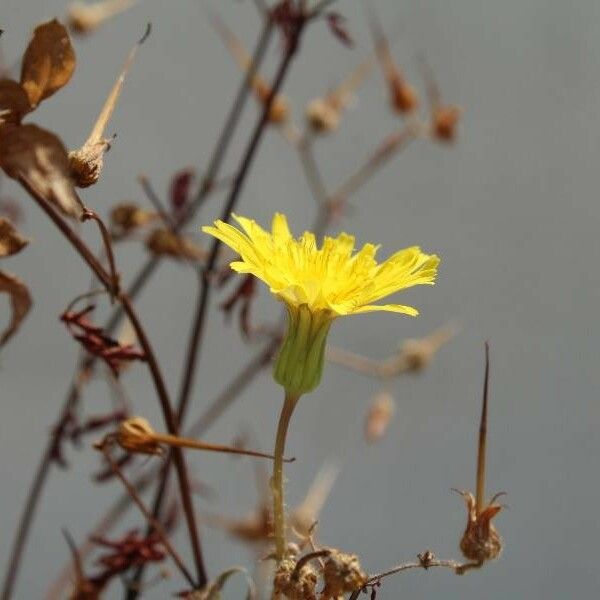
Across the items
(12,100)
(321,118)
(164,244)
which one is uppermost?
(321,118)

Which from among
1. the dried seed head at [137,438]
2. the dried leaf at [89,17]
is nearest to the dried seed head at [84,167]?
the dried seed head at [137,438]

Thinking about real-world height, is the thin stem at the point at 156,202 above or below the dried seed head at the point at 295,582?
above

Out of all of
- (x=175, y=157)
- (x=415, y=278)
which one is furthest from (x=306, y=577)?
(x=175, y=157)

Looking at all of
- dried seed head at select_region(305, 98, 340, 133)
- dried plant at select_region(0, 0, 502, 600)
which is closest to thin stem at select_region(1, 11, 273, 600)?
dried plant at select_region(0, 0, 502, 600)

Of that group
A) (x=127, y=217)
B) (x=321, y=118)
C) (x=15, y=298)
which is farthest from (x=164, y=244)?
(x=321, y=118)

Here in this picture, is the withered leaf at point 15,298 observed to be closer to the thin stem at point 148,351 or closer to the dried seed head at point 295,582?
the thin stem at point 148,351

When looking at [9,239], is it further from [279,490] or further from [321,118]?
[321,118]

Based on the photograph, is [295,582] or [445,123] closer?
[295,582]
